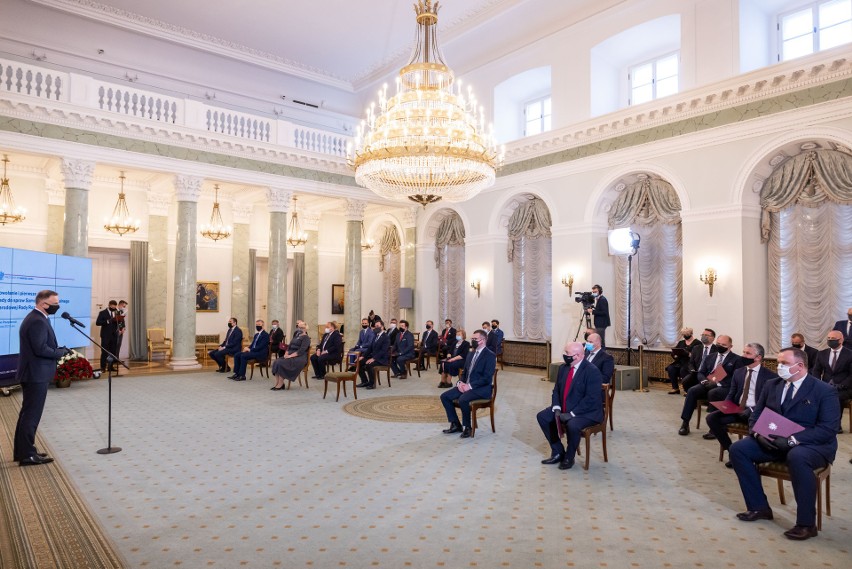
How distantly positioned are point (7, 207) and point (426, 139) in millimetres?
10211

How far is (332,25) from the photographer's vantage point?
13555 millimetres

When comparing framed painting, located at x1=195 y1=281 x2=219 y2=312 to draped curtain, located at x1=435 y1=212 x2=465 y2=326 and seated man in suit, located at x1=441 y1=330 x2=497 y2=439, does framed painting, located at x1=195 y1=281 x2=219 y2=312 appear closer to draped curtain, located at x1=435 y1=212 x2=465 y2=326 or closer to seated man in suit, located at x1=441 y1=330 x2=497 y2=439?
draped curtain, located at x1=435 y1=212 x2=465 y2=326

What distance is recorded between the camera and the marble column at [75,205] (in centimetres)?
1190

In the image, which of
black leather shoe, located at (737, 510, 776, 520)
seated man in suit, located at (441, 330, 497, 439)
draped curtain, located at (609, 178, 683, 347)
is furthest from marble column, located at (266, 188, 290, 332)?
black leather shoe, located at (737, 510, 776, 520)

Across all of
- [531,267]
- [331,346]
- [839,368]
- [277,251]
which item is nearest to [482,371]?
[839,368]

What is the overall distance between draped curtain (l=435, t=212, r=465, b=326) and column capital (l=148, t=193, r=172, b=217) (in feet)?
25.9

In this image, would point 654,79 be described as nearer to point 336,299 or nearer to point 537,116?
point 537,116

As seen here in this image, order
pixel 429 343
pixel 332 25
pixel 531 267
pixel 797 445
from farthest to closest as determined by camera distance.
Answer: pixel 531 267 < pixel 429 343 < pixel 332 25 < pixel 797 445

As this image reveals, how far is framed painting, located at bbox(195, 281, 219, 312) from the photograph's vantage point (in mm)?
17109

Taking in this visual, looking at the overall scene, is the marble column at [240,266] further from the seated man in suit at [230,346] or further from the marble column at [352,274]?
the seated man in suit at [230,346]

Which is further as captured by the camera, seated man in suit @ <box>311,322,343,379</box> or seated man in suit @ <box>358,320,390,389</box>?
seated man in suit @ <box>311,322,343,379</box>

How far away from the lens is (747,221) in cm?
1041

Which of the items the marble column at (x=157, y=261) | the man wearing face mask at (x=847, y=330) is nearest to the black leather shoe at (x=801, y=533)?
the man wearing face mask at (x=847, y=330)

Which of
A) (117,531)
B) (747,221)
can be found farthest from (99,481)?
(747,221)
